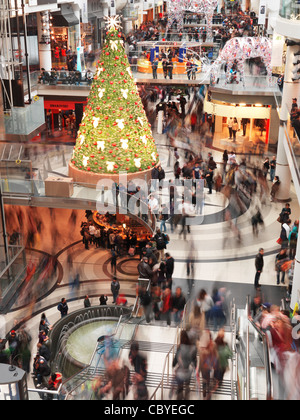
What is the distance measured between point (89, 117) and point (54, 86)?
8.15 meters

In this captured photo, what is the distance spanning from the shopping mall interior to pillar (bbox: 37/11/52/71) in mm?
1226

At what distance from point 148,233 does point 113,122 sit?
3976 millimetres

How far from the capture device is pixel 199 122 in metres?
28.2

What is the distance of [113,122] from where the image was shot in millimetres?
17812

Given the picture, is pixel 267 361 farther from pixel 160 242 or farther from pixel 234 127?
pixel 234 127

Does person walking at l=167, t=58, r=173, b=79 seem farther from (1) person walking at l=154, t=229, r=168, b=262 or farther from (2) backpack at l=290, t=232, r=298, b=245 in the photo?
(2) backpack at l=290, t=232, r=298, b=245

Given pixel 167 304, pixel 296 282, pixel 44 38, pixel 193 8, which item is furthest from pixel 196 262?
pixel 193 8

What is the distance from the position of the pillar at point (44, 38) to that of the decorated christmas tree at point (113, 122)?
40.2 feet

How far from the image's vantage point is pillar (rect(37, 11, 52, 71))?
28984 mm

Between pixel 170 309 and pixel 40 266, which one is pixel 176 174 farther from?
pixel 170 309

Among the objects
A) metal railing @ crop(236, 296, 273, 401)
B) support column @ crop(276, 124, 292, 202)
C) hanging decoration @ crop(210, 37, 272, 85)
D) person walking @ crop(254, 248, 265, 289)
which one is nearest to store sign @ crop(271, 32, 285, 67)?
support column @ crop(276, 124, 292, 202)

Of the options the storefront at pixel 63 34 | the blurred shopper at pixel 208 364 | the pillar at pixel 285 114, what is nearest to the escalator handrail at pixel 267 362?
the blurred shopper at pixel 208 364

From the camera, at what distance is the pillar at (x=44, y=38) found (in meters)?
29.0

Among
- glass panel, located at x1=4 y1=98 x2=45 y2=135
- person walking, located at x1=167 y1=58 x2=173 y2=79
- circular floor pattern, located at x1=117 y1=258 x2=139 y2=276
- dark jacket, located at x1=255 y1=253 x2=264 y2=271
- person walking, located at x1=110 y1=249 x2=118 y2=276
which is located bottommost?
circular floor pattern, located at x1=117 y1=258 x2=139 y2=276
